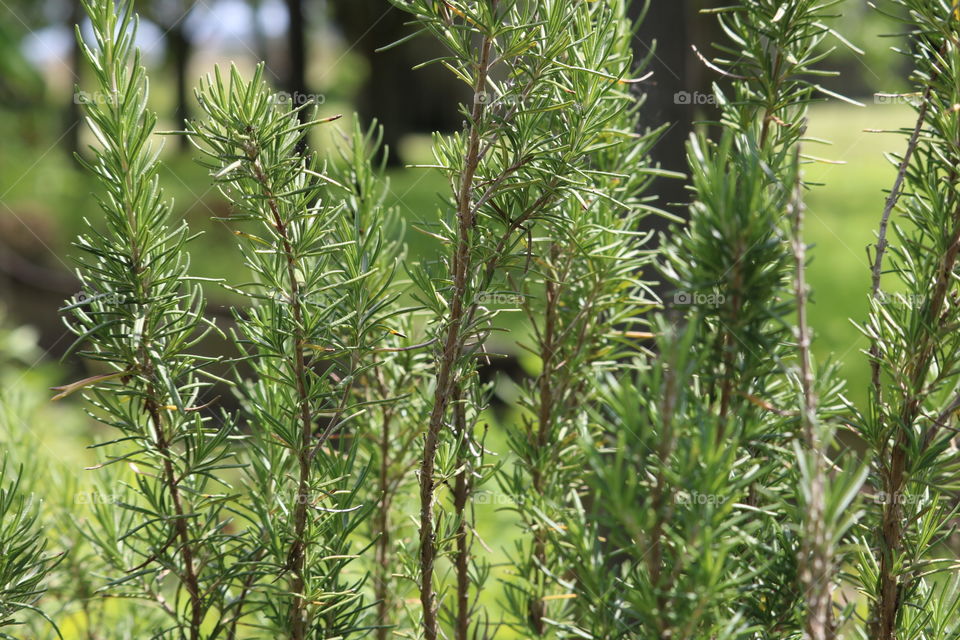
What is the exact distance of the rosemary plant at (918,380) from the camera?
47 cm

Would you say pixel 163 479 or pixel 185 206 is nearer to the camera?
pixel 163 479

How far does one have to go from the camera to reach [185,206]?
6449 millimetres

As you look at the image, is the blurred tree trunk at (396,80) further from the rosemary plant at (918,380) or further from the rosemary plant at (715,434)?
the rosemary plant at (715,434)

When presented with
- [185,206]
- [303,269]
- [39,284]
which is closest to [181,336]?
[303,269]

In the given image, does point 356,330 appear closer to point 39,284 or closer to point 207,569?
point 207,569

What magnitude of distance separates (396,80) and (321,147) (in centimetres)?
154

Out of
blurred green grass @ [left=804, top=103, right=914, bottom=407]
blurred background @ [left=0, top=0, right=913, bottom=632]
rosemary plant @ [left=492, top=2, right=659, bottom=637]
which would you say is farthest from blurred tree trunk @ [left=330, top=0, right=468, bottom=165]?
rosemary plant @ [left=492, top=2, right=659, bottom=637]

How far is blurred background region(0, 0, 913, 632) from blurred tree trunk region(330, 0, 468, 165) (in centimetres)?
2

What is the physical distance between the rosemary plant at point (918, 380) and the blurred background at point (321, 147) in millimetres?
71

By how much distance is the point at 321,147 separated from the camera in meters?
6.86

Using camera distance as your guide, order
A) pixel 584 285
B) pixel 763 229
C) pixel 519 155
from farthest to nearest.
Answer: pixel 584 285
pixel 519 155
pixel 763 229

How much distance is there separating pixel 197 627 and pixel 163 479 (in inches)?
4.1

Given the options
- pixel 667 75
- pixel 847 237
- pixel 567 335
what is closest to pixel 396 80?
pixel 847 237

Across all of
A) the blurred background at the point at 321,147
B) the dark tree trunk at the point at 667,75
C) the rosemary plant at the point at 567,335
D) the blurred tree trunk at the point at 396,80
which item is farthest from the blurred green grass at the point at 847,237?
the blurred tree trunk at the point at 396,80
